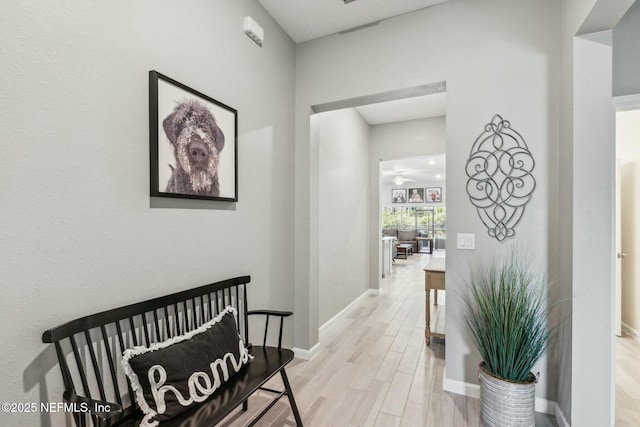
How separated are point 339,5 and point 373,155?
2975 millimetres

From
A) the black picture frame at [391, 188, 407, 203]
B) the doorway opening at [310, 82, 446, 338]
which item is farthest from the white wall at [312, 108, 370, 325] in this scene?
the black picture frame at [391, 188, 407, 203]

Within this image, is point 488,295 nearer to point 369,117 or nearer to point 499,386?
point 499,386

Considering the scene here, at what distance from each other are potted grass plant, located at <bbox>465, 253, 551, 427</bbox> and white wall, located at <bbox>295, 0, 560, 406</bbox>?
245 mm

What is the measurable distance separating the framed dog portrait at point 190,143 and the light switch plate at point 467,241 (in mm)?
1661

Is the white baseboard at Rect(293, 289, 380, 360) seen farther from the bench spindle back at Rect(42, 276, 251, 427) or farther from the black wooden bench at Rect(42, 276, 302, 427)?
the bench spindle back at Rect(42, 276, 251, 427)

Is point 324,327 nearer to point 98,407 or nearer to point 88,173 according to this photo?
point 98,407

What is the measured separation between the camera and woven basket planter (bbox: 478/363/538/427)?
1.73m

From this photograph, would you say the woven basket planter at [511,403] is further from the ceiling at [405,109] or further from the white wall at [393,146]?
the white wall at [393,146]

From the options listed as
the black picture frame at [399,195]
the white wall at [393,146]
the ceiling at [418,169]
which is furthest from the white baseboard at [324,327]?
the black picture frame at [399,195]

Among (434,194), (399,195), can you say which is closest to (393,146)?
(434,194)

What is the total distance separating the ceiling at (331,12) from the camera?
2363 mm

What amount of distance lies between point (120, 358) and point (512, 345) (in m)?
2.10

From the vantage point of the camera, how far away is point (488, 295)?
Answer: 83.4 inches

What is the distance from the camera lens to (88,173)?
1293 millimetres
